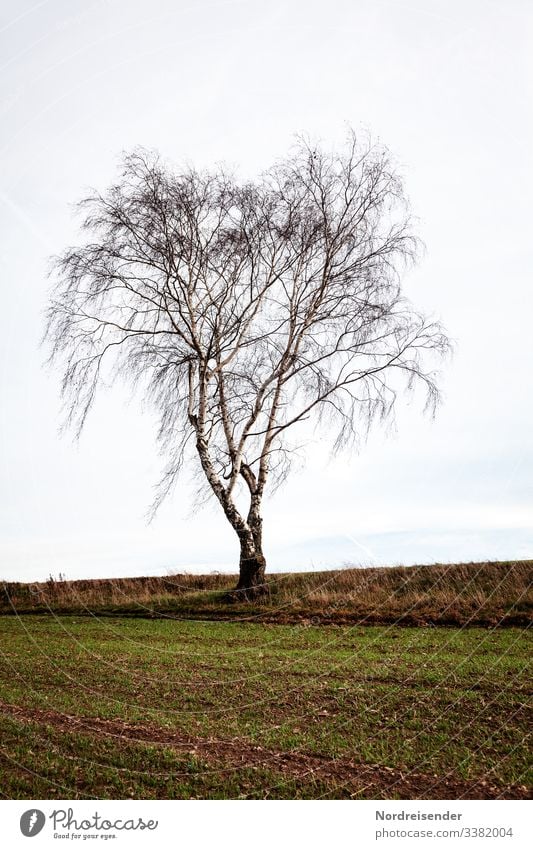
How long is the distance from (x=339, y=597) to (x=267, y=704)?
32.2ft

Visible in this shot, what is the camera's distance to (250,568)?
64.8 ft

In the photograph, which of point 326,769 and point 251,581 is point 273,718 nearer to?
point 326,769

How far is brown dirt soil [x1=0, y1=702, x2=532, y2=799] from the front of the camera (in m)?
5.90


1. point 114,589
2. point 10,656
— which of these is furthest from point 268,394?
point 10,656

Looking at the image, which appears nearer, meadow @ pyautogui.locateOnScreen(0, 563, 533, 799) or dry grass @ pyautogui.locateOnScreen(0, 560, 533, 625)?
meadow @ pyautogui.locateOnScreen(0, 563, 533, 799)

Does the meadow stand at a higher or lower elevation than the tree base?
lower

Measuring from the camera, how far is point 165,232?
20.2 metres
